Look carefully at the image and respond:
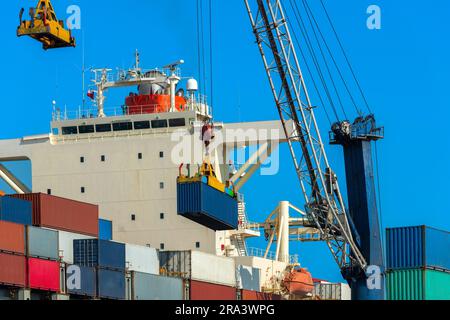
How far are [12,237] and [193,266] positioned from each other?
1125cm

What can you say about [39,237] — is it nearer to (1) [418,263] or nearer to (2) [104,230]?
(2) [104,230]

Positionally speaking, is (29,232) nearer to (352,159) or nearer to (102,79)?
(352,159)

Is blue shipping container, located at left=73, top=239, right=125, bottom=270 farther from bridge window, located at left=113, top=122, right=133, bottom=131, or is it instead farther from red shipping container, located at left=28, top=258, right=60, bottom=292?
bridge window, located at left=113, top=122, right=133, bottom=131

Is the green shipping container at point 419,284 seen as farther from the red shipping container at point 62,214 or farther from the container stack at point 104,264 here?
the red shipping container at point 62,214

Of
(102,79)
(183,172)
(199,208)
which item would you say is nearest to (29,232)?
(199,208)

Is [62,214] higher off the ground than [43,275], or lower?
higher

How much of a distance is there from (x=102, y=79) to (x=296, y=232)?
13865 mm

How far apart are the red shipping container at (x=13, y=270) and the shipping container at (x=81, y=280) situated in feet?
7.52

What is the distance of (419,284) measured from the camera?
63500mm

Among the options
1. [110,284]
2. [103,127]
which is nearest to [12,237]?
[110,284]

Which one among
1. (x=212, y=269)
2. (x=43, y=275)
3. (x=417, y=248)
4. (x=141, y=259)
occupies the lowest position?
(x=43, y=275)

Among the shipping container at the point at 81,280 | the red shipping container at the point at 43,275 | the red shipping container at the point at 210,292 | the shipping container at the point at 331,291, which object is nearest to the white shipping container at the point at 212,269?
the red shipping container at the point at 210,292

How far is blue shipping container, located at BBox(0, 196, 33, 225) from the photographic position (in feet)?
196

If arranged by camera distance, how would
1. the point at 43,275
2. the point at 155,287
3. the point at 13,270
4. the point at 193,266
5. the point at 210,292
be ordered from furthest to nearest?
the point at 210,292 < the point at 193,266 < the point at 155,287 < the point at 43,275 < the point at 13,270
